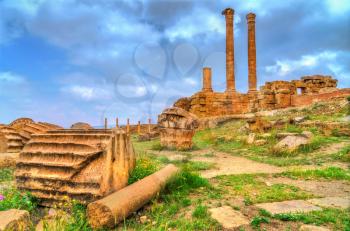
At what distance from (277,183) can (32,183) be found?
4.19 metres

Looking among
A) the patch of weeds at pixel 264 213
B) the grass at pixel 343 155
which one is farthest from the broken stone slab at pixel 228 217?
the grass at pixel 343 155

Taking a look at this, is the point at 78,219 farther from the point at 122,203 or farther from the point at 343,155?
the point at 343,155

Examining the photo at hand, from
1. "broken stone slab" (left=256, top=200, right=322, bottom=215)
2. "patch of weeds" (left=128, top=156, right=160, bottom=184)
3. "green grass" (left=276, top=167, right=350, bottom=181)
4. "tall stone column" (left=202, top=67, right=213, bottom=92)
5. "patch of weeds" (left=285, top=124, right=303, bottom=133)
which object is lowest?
"broken stone slab" (left=256, top=200, right=322, bottom=215)

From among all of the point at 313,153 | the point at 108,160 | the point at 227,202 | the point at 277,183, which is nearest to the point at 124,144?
the point at 108,160

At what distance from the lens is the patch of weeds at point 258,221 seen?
3299 millimetres

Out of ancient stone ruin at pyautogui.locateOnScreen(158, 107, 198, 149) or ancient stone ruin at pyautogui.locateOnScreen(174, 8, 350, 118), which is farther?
ancient stone ruin at pyautogui.locateOnScreen(174, 8, 350, 118)

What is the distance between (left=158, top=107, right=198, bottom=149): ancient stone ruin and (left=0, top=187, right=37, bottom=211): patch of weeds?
7660mm

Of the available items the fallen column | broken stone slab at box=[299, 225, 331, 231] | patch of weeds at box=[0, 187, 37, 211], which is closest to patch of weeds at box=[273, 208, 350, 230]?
broken stone slab at box=[299, 225, 331, 231]

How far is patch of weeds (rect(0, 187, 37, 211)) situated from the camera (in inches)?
151

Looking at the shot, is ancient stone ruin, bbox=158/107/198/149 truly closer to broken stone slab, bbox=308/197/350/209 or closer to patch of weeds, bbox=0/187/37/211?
broken stone slab, bbox=308/197/350/209

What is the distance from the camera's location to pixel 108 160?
398 cm

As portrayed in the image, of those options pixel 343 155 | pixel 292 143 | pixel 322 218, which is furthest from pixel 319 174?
pixel 292 143

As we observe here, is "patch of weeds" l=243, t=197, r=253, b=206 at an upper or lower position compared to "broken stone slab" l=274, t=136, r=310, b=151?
lower

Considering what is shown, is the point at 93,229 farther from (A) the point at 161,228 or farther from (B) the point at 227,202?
(B) the point at 227,202
